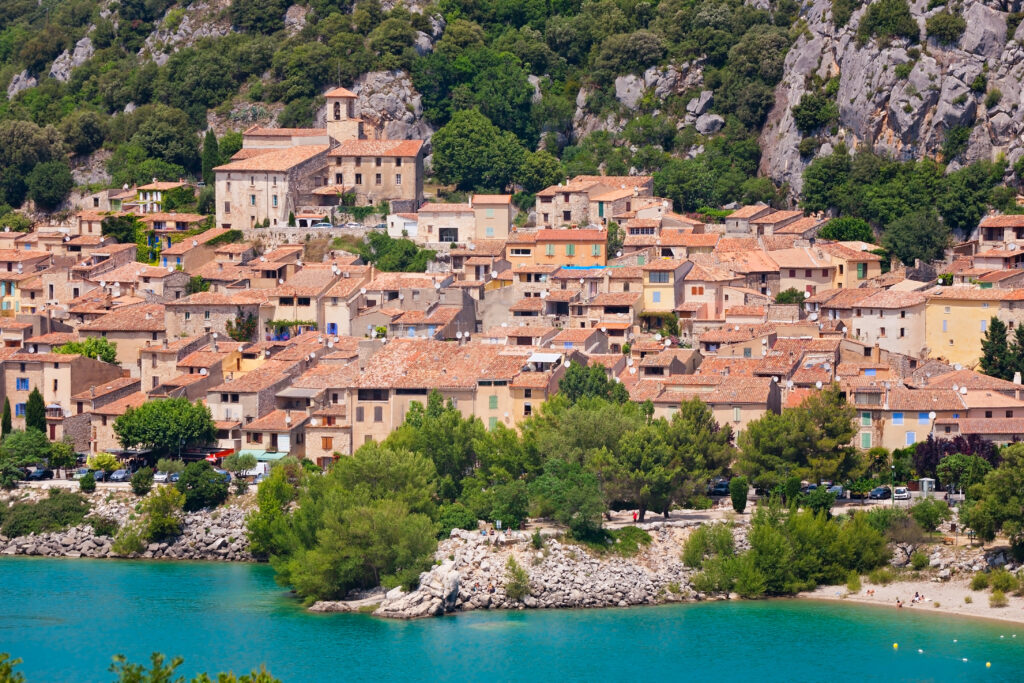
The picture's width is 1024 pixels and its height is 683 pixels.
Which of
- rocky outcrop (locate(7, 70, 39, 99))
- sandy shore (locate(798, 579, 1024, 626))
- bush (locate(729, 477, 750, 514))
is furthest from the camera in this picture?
rocky outcrop (locate(7, 70, 39, 99))

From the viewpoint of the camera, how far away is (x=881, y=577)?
52.8 metres

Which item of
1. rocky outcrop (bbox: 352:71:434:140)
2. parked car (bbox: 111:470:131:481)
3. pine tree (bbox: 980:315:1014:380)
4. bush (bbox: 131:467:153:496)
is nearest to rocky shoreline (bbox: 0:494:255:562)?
bush (bbox: 131:467:153:496)

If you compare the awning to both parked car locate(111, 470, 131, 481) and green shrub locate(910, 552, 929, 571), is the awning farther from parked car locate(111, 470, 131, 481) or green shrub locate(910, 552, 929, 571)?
green shrub locate(910, 552, 929, 571)

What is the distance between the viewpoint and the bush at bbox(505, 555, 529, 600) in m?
51.9

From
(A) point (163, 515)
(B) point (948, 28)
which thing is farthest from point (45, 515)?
(B) point (948, 28)

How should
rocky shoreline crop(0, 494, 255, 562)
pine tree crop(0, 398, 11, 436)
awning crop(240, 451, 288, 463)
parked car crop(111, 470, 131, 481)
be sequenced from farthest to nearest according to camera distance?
pine tree crop(0, 398, 11, 436)
parked car crop(111, 470, 131, 481)
awning crop(240, 451, 288, 463)
rocky shoreline crop(0, 494, 255, 562)

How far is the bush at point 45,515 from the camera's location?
59438 millimetres

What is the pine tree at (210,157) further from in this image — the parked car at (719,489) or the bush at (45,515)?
the parked car at (719,489)

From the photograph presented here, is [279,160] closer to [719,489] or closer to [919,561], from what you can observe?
[719,489]

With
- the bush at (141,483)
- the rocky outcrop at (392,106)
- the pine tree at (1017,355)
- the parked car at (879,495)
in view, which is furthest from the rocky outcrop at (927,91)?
the bush at (141,483)

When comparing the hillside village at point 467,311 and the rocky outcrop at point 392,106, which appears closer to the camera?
the hillside village at point 467,311

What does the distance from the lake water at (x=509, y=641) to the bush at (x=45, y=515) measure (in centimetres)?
574

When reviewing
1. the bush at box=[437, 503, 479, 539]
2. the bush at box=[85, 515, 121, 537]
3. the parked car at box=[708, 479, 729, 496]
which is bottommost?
the bush at box=[85, 515, 121, 537]

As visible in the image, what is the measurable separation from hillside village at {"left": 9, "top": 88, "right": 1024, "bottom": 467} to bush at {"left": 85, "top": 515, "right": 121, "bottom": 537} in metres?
4.89
